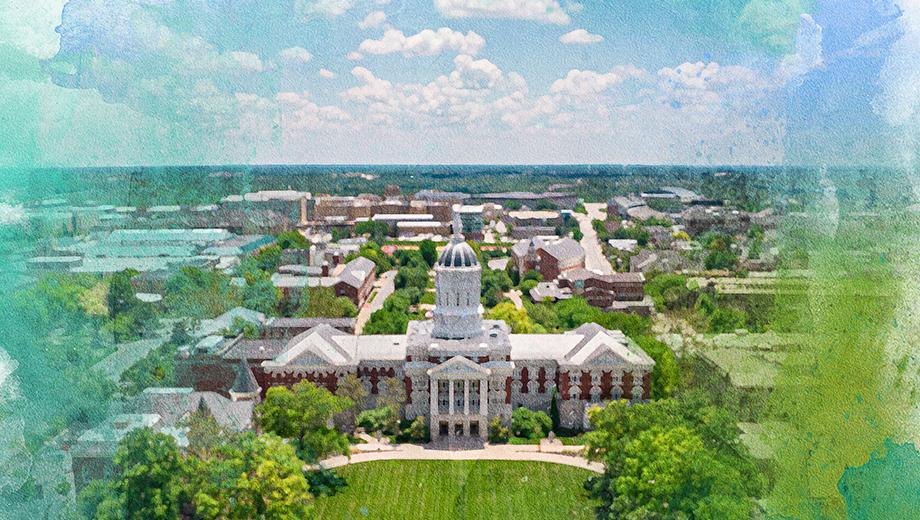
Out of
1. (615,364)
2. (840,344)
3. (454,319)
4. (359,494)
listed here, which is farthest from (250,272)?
(840,344)

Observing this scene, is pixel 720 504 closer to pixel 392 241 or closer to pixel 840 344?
pixel 840 344

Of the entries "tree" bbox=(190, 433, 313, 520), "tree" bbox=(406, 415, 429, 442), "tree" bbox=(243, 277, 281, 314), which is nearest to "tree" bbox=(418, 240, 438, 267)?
"tree" bbox=(243, 277, 281, 314)

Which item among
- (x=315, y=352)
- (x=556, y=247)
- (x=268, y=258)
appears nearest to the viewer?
(x=315, y=352)

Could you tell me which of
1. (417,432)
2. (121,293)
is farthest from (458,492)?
(121,293)

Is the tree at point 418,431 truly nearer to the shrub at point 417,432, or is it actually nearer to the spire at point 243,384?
the shrub at point 417,432

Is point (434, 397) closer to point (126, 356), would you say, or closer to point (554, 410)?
point (554, 410)

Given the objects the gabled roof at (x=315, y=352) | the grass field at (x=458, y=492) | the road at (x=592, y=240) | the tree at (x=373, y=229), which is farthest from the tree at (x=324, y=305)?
the tree at (x=373, y=229)
